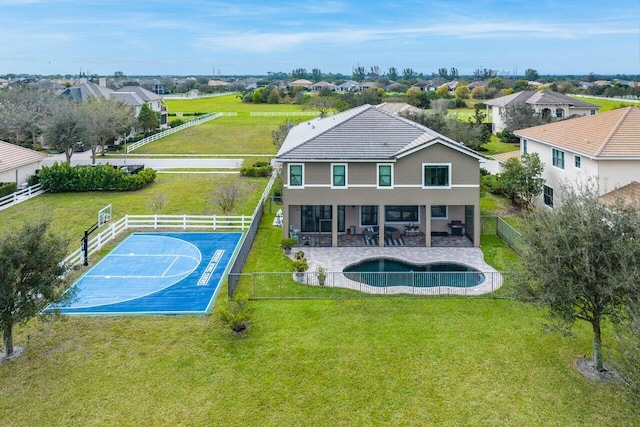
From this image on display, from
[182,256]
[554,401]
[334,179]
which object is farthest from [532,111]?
[554,401]

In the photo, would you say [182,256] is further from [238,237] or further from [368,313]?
[368,313]

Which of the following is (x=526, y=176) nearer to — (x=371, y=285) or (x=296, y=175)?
(x=296, y=175)

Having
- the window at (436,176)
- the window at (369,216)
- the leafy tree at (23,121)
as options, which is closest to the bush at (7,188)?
the leafy tree at (23,121)

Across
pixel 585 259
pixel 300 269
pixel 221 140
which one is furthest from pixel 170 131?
pixel 585 259

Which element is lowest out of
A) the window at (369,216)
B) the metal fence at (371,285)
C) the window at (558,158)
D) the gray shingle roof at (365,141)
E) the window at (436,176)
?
the metal fence at (371,285)

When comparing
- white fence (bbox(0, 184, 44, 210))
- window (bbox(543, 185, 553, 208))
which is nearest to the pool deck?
window (bbox(543, 185, 553, 208))

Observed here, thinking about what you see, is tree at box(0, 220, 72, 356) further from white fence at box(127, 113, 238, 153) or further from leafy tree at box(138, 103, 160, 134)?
leafy tree at box(138, 103, 160, 134)

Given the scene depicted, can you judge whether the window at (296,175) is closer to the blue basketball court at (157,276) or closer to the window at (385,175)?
the window at (385,175)
